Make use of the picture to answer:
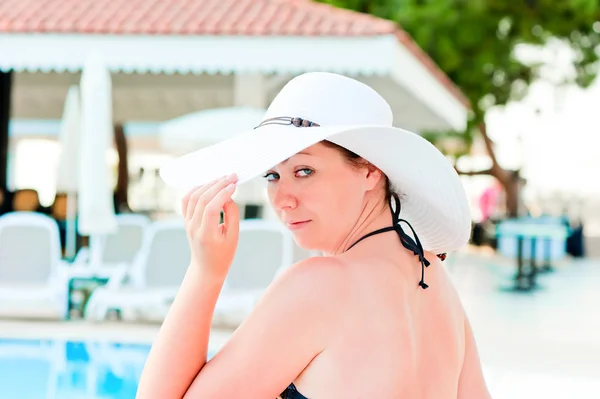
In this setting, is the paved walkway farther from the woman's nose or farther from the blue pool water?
the woman's nose

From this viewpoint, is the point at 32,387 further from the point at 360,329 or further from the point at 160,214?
the point at 160,214

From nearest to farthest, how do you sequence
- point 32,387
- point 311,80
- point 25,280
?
point 311,80 < point 32,387 < point 25,280

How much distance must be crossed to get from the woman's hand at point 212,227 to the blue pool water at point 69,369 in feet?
12.7

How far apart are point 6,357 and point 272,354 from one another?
512 centimetres

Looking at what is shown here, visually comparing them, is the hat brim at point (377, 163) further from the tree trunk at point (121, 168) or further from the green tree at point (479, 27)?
the tree trunk at point (121, 168)

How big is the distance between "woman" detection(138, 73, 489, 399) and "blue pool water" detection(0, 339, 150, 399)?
377 cm

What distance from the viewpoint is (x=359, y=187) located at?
1566 millimetres

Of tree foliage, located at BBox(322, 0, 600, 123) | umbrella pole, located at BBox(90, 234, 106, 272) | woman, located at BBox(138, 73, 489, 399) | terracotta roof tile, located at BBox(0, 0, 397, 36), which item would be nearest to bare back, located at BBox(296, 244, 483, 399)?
woman, located at BBox(138, 73, 489, 399)

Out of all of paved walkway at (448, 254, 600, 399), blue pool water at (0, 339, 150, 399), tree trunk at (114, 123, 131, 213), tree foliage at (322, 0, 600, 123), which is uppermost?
tree foliage at (322, 0, 600, 123)

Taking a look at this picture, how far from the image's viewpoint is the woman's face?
1.51 metres

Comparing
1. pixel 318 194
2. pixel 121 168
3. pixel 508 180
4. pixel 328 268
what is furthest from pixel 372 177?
pixel 508 180

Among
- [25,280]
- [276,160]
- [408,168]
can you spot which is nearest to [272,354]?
[276,160]

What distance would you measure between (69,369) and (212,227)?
459 cm

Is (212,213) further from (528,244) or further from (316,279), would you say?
(528,244)
